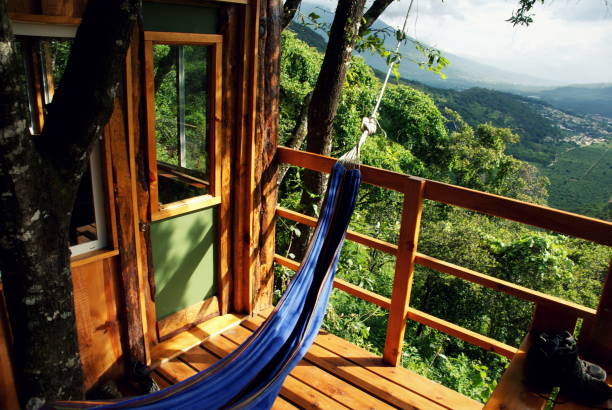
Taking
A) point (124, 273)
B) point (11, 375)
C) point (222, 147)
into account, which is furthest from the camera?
point (222, 147)

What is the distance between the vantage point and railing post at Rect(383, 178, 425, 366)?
222cm

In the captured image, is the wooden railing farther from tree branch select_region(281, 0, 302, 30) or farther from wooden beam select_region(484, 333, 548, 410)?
tree branch select_region(281, 0, 302, 30)

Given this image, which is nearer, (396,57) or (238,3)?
(238,3)

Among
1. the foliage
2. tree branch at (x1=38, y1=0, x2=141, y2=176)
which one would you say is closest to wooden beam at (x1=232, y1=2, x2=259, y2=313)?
tree branch at (x1=38, y1=0, x2=141, y2=176)

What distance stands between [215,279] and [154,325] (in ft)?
1.53

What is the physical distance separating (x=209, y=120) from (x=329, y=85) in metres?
1.59

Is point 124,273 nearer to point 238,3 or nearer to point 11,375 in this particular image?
point 11,375

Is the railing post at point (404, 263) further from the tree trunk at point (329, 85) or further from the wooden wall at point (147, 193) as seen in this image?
the tree trunk at point (329, 85)

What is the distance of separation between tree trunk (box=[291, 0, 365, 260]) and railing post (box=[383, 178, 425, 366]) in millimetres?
1309

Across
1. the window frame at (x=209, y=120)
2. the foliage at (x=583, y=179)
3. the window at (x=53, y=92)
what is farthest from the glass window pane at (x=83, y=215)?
the foliage at (x=583, y=179)

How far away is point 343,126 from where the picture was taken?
35.3 feet

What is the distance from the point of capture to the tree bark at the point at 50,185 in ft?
3.87

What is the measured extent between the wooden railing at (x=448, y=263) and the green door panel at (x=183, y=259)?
0.54 meters

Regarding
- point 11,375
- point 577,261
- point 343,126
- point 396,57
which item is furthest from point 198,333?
point 577,261
